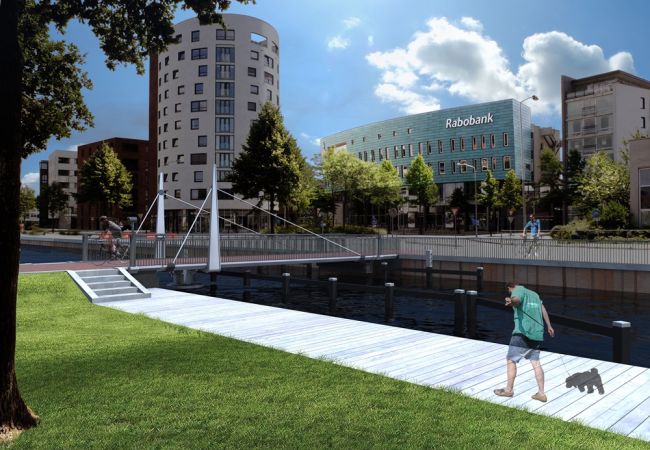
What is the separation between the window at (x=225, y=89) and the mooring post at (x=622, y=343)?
73779 millimetres

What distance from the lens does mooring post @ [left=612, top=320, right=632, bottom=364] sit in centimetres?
860

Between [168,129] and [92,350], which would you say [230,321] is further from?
[168,129]

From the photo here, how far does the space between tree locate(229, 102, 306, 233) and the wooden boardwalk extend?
3093 centimetres

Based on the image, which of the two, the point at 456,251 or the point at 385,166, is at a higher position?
the point at 385,166

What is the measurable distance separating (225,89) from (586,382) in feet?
249

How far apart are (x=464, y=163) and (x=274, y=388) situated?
6938cm

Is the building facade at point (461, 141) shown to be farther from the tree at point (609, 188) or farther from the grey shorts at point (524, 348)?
the grey shorts at point (524, 348)

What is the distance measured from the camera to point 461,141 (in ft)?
250

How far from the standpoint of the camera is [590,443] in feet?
16.5

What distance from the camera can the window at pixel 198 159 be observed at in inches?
3036

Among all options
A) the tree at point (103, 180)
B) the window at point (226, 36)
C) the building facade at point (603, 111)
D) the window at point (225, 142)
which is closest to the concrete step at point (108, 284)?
the tree at point (103, 180)

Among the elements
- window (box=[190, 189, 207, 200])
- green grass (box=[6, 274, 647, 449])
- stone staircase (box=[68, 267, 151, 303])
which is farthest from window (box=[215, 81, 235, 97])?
green grass (box=[6, 274, 647, 449])

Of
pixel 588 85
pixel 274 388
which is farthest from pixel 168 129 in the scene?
pixel 274 388

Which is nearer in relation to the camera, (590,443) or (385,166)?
(590,443)
